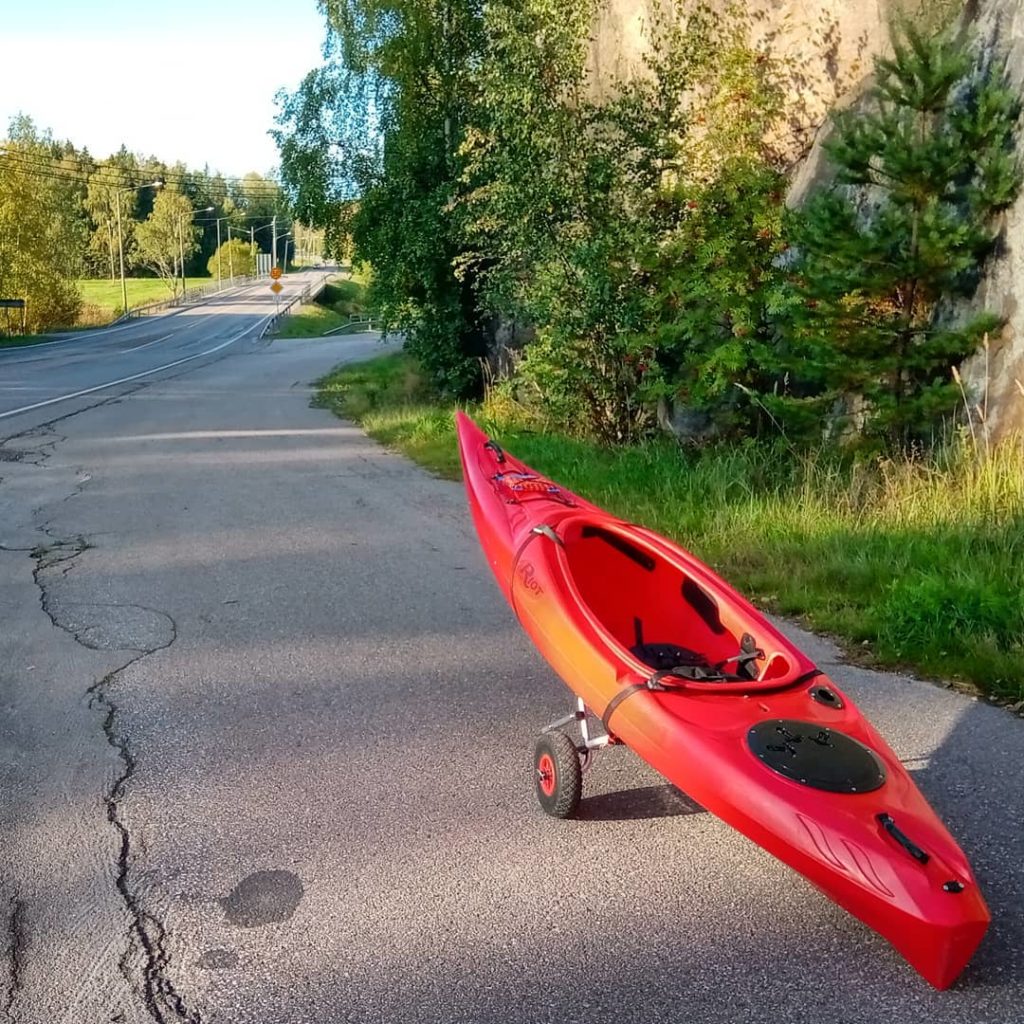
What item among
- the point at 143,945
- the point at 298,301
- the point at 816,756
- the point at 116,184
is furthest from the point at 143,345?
the point at 116,184

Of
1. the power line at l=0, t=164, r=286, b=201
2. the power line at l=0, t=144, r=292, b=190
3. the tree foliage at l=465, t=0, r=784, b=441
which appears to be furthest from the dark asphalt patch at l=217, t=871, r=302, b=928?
the power line at l=0, t=144, r=292, b=190

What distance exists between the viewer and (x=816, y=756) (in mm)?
3275

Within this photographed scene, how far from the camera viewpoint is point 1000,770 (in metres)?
4.28

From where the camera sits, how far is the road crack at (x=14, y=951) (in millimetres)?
2908

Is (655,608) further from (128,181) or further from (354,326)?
(128,181)

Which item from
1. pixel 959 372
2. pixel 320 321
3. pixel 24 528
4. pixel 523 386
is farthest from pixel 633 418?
pixel 320 321

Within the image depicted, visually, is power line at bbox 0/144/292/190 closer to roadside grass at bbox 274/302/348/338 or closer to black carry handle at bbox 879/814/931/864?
roadside grass at bbox 274/302/348/338

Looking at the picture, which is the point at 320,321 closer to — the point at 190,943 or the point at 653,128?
the point at 653,128

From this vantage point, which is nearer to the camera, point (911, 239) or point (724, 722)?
point (724, 722)

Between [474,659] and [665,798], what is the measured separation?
1.79 metres

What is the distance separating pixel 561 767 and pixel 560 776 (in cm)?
3

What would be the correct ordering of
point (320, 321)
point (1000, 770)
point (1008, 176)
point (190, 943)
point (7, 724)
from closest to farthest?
point (190, 943), point (1000, 770), point (7, 724), point (1008, 176), point (320, 321)

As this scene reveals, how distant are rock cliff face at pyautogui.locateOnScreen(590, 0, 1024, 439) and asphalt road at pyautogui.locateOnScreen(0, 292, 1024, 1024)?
3578 mm

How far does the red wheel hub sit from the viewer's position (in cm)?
395
